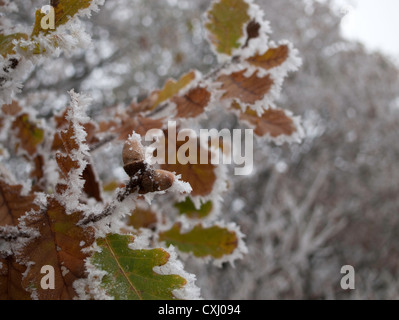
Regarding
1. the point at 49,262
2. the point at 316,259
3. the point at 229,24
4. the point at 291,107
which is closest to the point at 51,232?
the point at 49,262

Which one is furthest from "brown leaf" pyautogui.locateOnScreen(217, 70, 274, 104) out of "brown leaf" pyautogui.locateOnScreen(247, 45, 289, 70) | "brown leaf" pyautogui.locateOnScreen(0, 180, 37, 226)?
"brown leaf" pyautogui.locateOnScreen(0, 180, 37, 226)

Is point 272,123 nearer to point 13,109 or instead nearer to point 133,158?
point 133,158

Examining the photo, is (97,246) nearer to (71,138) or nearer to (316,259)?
(71,138)

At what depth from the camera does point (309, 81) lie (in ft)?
17.2

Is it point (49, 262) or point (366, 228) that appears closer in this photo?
point (49, 262)

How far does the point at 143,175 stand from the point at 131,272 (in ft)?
0.40

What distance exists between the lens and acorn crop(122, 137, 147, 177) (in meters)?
0.35

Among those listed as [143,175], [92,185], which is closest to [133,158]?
[143,175]

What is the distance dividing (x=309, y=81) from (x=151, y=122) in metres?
5.12

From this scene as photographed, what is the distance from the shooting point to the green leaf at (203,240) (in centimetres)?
64

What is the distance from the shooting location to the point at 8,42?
1.28ft

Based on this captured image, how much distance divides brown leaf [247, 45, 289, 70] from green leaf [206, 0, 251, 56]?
0.22 feet

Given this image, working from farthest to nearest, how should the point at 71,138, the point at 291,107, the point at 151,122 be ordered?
the point at 291,107 → the point at 151,122 → the point at 71,138

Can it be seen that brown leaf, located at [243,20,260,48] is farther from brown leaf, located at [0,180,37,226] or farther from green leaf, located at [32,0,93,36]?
brown leaf, located at [0,180,37,226]
